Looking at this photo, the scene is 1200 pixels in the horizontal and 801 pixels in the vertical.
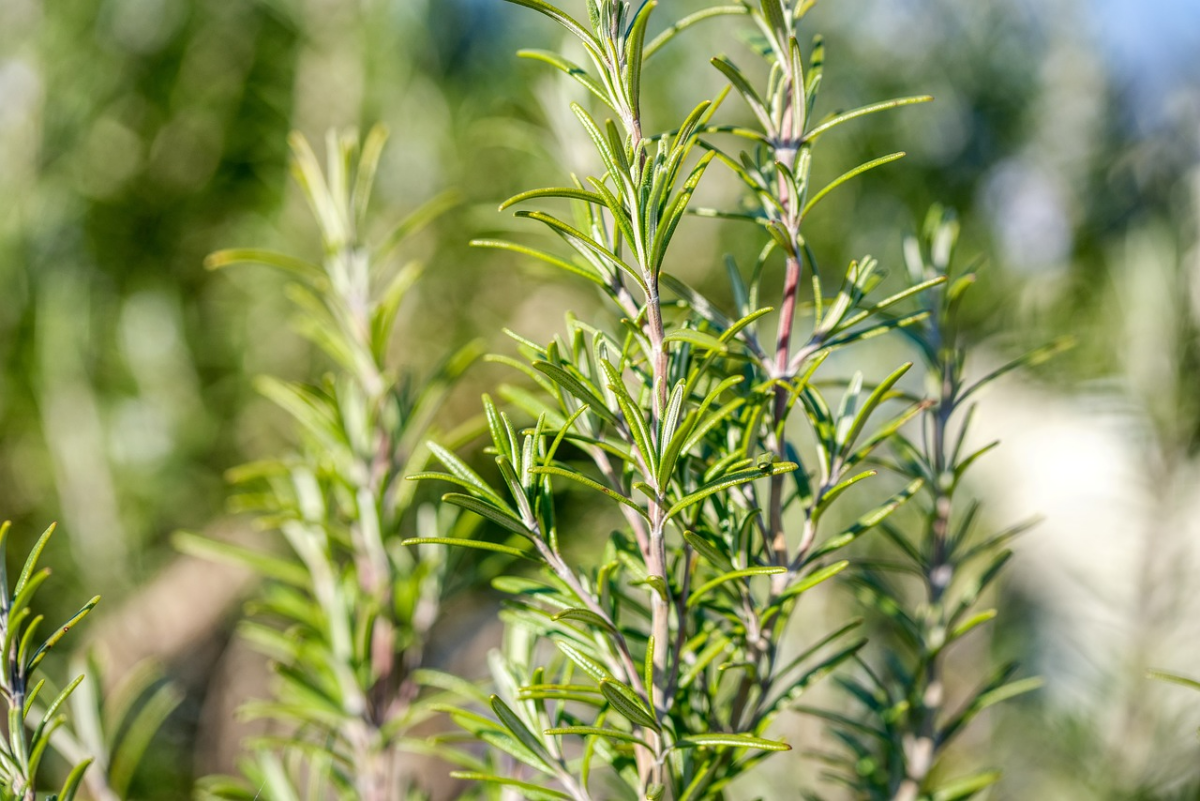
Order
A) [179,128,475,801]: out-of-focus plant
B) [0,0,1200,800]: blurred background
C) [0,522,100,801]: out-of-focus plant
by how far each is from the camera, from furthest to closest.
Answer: [0,0,1200,800]: blurred background, [179,128,475,801]: out-of-focus plant, [0,522,100,801]: out-of-focus plant

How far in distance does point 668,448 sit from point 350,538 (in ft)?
0.59

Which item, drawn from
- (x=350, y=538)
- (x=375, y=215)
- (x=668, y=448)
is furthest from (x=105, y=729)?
(x=375, y=215)

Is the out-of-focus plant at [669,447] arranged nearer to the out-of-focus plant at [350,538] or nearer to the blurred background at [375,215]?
the out-of-focus plant at [350,538]

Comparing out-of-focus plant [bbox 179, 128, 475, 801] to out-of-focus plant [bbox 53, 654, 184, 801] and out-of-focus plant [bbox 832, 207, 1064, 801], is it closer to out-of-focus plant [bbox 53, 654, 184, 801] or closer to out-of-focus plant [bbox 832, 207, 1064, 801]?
out-of-focus plant [bbox 53, 654, 184, 801]

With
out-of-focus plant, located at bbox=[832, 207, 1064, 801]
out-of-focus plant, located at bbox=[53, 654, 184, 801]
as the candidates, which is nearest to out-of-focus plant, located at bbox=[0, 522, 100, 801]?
out-of-focus plant, located at bbox=[53, 654, 184, 801]

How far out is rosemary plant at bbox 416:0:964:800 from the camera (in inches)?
7.7

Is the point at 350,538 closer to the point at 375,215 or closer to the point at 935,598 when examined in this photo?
the point at 935,598

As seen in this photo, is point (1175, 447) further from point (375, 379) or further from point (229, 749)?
point (229, 749)

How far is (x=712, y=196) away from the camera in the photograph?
794 mm

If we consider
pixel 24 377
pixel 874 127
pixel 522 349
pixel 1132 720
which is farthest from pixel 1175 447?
pixel 24 377

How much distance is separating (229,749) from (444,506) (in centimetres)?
55

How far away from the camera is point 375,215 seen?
31.0 inches

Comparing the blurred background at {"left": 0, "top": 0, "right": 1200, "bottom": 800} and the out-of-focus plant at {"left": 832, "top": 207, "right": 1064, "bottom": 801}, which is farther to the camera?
the blurred background at {"left": 0, "top": 0, "right": 1200, "bottom": 800}

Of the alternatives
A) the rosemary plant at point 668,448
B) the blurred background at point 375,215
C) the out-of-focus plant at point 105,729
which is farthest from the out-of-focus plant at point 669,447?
the blurred background at point 375,215
